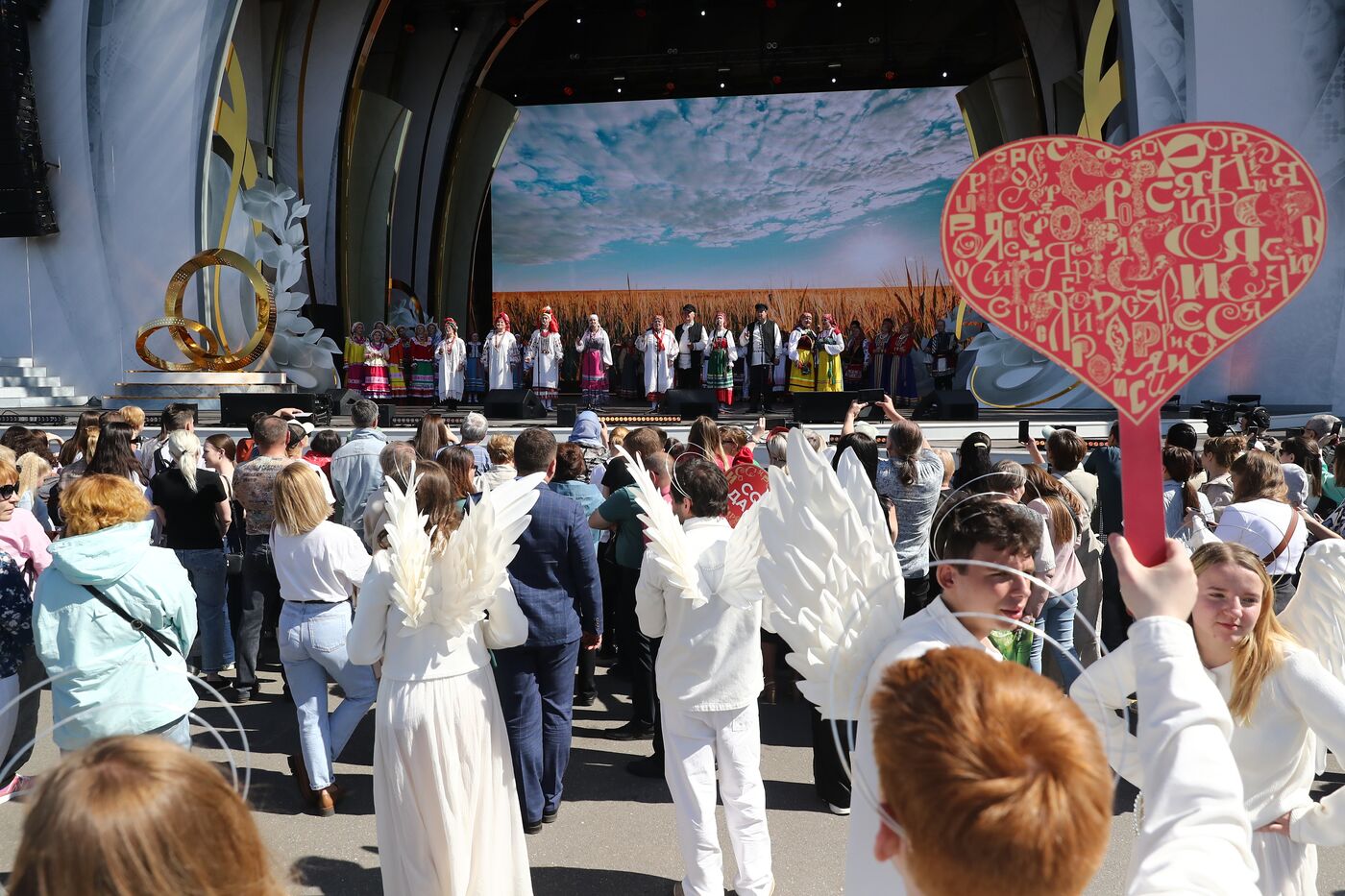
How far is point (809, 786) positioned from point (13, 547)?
9.77 feet

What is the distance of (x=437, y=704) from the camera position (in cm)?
272

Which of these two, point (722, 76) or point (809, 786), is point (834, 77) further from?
point (809, 786)

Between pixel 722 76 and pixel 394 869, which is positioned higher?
pixel 722 76

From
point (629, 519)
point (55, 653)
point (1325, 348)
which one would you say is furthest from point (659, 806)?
point (1325, 348)

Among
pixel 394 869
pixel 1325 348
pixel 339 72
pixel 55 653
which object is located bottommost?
pixel 394 869

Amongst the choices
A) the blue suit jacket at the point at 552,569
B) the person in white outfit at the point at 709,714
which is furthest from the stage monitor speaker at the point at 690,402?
the person in white outfit at the point at 709,714

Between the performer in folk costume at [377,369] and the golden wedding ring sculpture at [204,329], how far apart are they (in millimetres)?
1445

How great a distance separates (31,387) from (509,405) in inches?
293

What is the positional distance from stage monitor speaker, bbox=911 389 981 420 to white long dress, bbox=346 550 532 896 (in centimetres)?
1018

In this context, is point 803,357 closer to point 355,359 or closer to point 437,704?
point 355,359

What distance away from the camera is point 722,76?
19969 mm

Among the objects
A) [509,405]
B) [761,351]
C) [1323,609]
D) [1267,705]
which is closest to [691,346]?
[761,351]

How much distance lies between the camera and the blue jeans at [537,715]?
3383mm

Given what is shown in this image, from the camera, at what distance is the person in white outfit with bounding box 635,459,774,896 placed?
2889 millimetres
